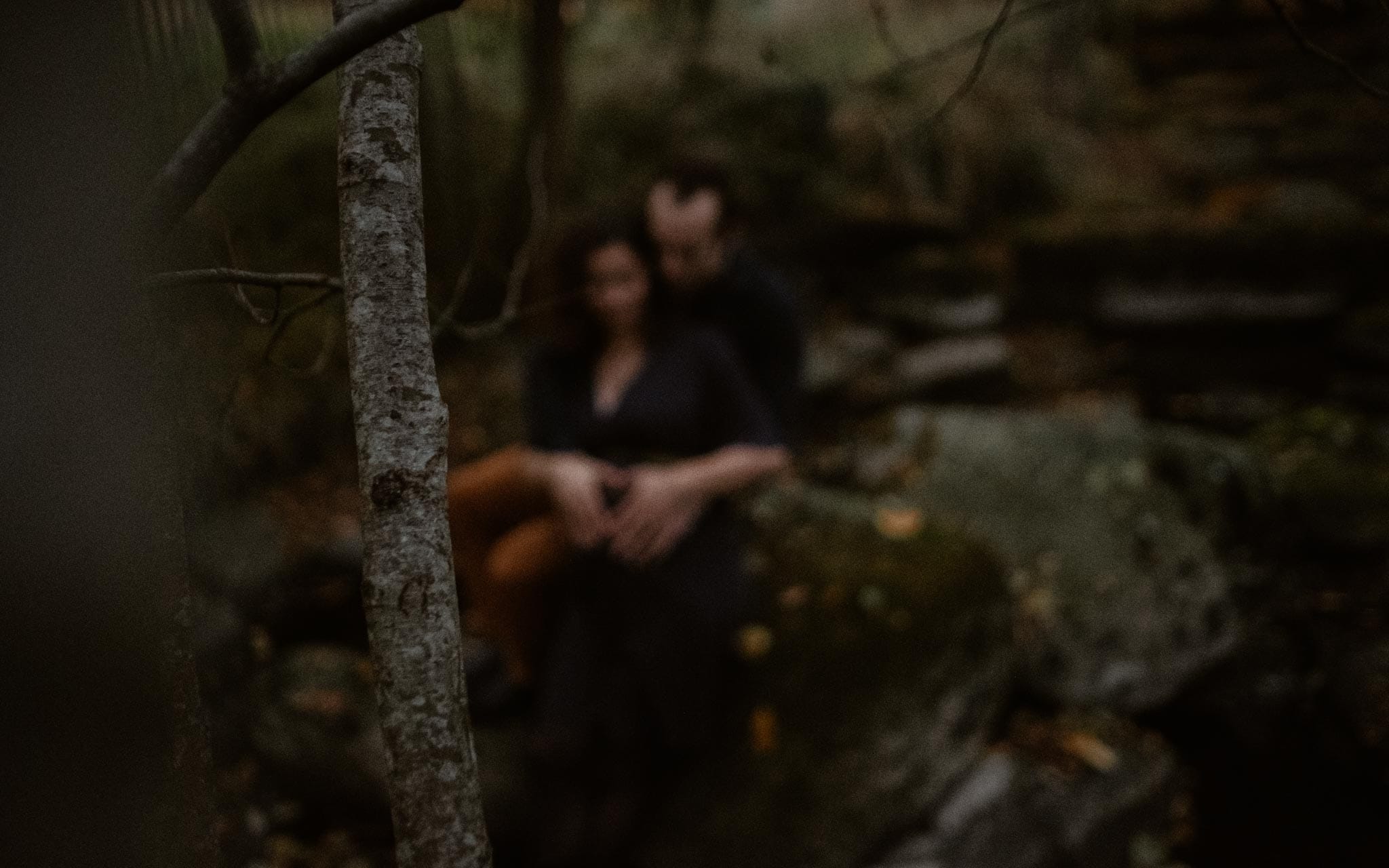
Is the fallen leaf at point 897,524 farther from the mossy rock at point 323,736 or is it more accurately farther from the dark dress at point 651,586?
the mossy rock at point 323,736

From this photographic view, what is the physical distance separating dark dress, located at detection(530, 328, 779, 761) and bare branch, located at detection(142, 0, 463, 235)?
6.79ft

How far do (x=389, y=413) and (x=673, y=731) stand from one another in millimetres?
2249

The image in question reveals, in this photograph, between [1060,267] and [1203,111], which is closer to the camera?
[1060,267]

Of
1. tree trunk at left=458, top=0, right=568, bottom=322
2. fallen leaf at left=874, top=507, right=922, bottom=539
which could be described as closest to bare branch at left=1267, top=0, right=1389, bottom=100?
fallen leaf at left=874, top=507, right=922, bottom=539

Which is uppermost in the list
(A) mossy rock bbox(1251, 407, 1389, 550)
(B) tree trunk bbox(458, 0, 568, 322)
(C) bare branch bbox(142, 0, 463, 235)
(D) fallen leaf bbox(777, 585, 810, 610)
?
(B) tree trunk bbox(458, 0, 568, 322)

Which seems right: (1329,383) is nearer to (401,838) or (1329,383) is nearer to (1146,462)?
(1146,462)

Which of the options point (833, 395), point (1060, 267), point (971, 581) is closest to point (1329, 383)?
point (1060, 267)

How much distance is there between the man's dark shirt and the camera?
10.6 feet

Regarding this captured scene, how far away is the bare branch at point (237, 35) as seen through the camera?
805 mm

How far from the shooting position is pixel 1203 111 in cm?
703

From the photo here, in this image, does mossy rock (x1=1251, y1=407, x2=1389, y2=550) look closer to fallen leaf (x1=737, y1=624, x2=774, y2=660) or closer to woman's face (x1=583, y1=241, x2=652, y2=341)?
fallen leaf (x1=737, y1=624, x2=774, y2=660)

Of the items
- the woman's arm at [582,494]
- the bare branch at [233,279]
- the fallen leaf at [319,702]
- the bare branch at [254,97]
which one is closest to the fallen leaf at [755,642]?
the woman's arm at [582,494]

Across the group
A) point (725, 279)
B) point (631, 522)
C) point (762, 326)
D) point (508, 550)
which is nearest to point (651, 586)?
point (631, 522)

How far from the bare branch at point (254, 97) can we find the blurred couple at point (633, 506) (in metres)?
1.78
